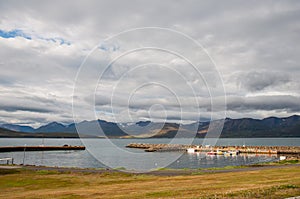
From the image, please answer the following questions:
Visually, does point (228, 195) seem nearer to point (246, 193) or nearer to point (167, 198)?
point (246, 193)

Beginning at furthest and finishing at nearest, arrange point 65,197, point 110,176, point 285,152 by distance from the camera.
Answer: point 285,152, point 110,176, point 65,197

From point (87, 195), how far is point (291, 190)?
15.3m

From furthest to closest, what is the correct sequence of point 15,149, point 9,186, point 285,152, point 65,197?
point 15,149, point 285,152, point 9,186, point 65,197

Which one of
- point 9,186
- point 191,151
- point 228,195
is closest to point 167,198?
point 228,195

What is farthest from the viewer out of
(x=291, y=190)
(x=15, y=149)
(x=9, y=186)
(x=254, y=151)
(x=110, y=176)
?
(x=15, y=149)

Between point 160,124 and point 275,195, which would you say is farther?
point 160,124

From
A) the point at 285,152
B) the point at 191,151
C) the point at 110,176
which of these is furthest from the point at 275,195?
the point at 191,151

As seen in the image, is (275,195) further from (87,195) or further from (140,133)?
(87,195)

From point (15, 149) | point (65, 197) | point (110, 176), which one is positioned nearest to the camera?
point (65, 197)

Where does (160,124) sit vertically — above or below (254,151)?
above

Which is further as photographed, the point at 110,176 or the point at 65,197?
the point at 110,176

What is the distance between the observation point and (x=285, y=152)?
152 meters

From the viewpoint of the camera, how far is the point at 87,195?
24219 millimetres

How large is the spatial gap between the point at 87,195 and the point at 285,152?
149645 mm
